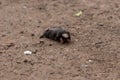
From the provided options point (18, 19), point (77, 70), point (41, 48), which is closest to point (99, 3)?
point (18, 19)

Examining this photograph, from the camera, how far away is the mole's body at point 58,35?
5.82 meters

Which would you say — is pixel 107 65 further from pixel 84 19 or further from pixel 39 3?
pixel 39 3

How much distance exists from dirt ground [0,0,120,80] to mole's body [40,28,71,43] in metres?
0.09

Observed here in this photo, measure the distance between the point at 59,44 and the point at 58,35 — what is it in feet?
0.47

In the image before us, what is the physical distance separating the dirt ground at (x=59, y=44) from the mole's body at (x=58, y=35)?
0.29 ft

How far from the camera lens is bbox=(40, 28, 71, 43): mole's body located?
5816 mm

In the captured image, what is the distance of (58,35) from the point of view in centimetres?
589

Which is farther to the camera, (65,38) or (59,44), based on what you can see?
(59,44)

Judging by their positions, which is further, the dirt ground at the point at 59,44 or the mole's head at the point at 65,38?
the mole's head at the point at 65,38

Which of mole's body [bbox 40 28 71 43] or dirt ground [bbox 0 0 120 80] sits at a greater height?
mole's body [bbox 40 28 71 43]

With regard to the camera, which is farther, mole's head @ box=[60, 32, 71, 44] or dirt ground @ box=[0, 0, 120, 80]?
mole's head @ box=[60, 32, 71, 44]

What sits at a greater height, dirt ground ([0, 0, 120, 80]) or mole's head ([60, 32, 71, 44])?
mole's head ([60, 32, 71, 44])

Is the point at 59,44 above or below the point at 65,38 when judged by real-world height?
below

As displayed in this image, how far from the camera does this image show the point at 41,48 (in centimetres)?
572
